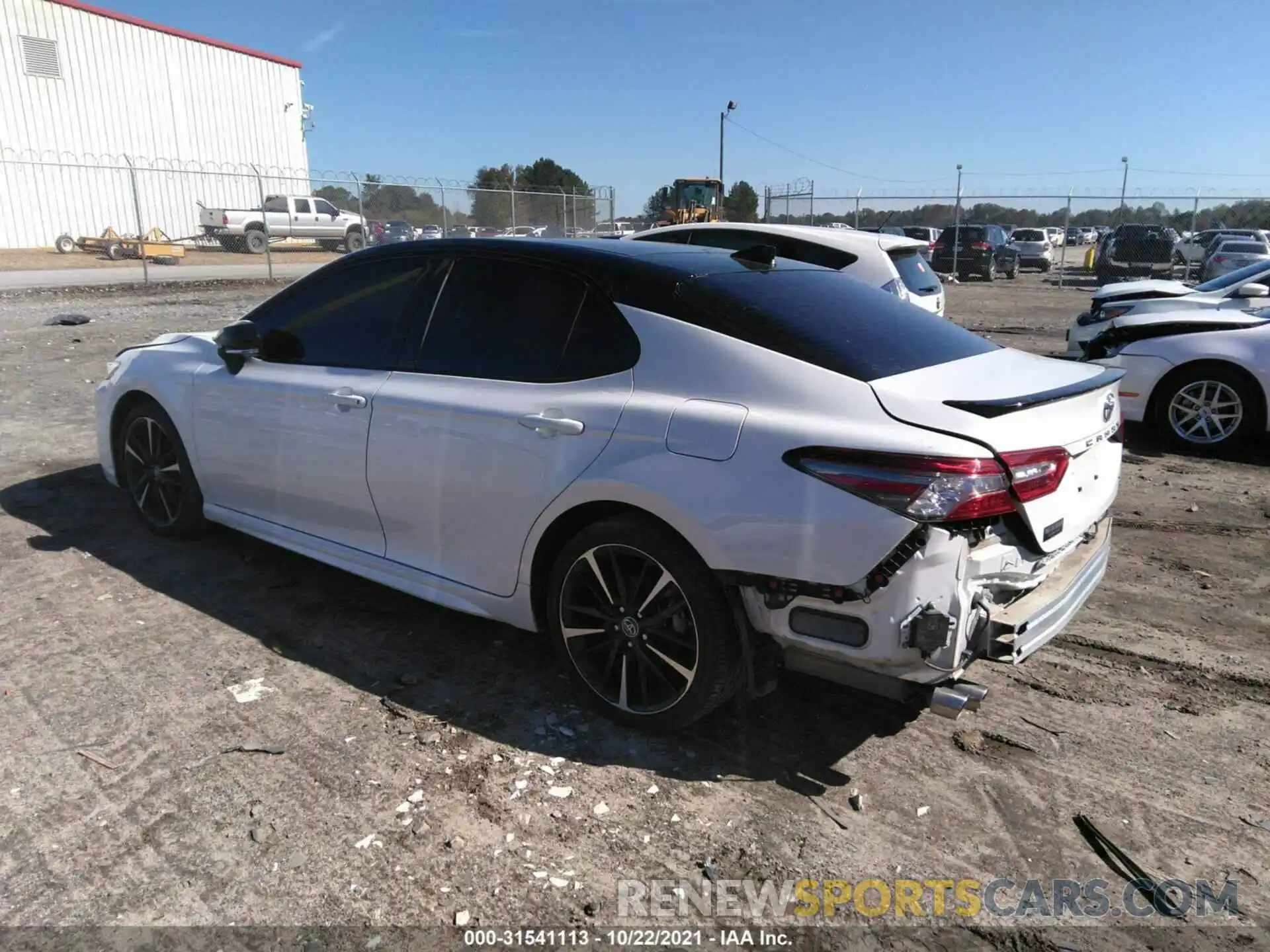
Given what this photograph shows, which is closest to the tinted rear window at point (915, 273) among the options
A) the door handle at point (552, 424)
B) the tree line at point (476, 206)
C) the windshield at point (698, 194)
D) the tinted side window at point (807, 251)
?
the tinted side window at point (807, 251)

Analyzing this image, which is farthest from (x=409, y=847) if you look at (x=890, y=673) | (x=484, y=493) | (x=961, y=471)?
(x=961, y=471)

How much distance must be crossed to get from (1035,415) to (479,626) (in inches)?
96.8

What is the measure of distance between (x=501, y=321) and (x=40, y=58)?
42029 millimetres

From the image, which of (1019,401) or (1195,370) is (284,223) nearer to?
(1195,370)

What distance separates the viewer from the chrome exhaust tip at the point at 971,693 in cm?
264

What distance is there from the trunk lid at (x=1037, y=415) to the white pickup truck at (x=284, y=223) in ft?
99.5

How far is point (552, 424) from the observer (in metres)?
3.10

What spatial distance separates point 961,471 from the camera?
8.11 ft

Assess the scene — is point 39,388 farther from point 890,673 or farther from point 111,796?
point 890,673

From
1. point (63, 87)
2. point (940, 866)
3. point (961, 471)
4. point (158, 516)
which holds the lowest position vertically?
point (940, 866)

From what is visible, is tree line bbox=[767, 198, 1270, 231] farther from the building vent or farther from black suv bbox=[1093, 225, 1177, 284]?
the building vent

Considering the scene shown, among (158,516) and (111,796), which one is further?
(158,516)

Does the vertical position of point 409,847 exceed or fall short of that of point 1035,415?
it falls short

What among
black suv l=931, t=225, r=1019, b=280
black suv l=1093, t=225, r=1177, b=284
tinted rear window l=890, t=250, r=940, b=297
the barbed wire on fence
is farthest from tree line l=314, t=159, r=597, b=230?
tinted rear window l=890, t=250, r=940, b=297
